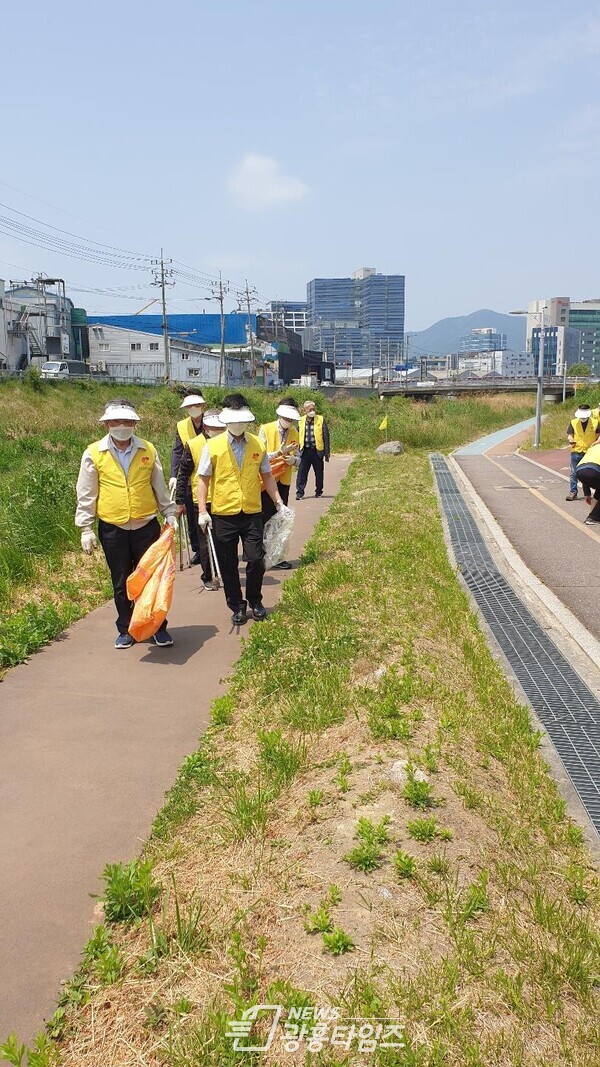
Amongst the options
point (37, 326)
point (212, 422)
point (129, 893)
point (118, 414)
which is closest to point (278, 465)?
point (212, 422)

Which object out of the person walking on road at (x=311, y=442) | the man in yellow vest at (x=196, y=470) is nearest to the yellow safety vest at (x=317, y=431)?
the person walking on road at (x=311, y=442)

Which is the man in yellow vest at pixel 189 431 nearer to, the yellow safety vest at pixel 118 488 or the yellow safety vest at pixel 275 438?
the yellow safety vest at pixel 275 438

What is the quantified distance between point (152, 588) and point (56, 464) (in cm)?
931

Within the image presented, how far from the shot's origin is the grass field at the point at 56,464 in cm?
690

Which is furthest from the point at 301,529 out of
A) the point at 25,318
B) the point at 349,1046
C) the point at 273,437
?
the point at 25,318

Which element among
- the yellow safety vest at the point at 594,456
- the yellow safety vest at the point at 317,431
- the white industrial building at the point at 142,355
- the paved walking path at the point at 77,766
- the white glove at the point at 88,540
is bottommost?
the paved walking path at the point at 77,766

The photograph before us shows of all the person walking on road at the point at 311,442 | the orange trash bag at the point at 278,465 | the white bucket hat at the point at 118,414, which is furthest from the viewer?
the person walking on road at the point at 311,442

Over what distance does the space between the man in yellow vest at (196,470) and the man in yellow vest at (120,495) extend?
1.71 metres

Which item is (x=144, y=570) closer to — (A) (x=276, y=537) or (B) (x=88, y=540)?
(B) (x=88, y=540)

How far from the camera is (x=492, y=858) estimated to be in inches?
121

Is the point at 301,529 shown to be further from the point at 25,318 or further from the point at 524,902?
the point at 25,318

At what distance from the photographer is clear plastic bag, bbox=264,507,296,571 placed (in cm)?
738

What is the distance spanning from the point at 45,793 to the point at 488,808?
2125mm

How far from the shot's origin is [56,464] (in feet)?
46.5
